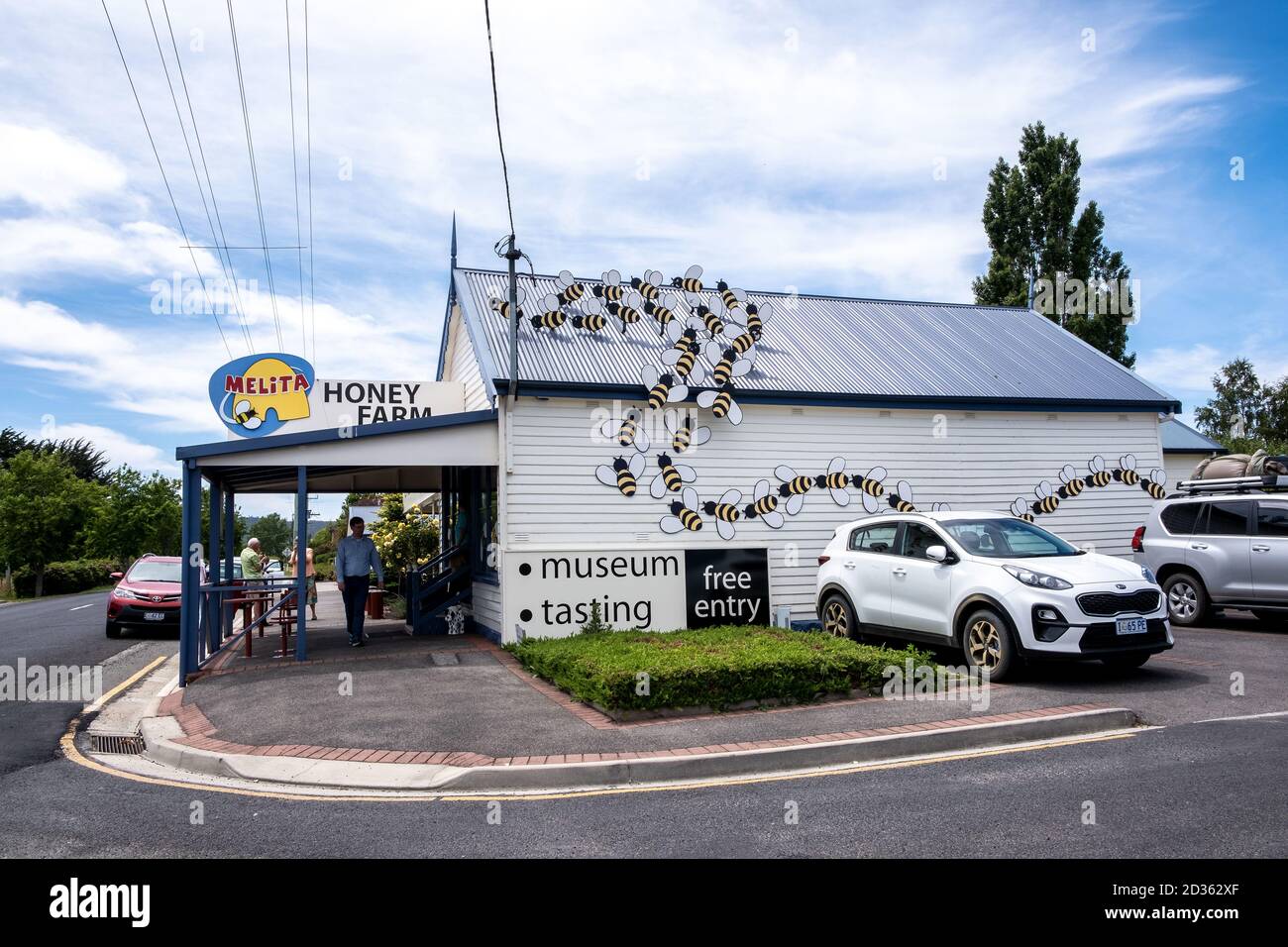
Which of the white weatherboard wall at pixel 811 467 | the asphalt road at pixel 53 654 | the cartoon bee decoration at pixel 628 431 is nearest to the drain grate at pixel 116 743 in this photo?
the asphalt road at pixel 53 654

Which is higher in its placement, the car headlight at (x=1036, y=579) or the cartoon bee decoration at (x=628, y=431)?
the cartoon bee decoration at (x=628, y=431)

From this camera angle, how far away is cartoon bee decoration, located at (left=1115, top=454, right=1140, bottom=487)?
16.6m

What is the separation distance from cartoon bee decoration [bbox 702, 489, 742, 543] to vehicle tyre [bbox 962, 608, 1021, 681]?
4723 millimetres

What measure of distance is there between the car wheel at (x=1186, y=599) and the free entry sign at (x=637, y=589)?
5936 mm

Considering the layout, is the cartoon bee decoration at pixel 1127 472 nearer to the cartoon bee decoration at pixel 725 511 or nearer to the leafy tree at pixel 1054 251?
the cartoon bee decoration at pixel 725 511

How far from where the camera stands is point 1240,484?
13.6 meters

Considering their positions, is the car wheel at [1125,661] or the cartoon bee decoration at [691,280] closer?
the car wheel at [1125,661]

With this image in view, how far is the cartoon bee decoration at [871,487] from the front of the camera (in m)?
14.9

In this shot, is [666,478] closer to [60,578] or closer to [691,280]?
[691,280]

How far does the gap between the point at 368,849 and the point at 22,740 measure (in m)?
5.26

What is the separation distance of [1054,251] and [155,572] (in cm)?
2994

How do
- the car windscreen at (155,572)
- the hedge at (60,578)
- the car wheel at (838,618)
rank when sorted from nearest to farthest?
the car wheel at (838,618) < the car windscreen at (155,572) < the hedge at (60,578)

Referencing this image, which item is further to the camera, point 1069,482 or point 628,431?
point 1069,482

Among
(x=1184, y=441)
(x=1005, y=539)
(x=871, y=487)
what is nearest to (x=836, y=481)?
(x=871, y=487)
